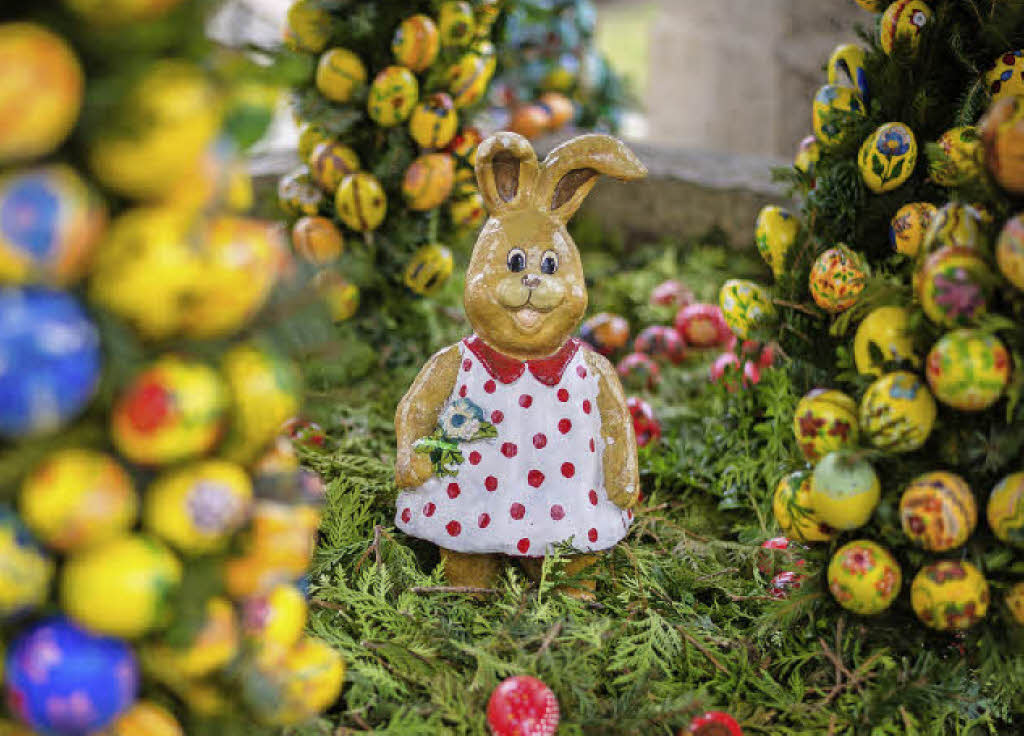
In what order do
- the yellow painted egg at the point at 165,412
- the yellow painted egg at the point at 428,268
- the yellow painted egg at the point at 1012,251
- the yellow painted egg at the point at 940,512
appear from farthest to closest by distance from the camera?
the yellow painted egg at the point at 428,268 → the yellow painted egg at the point at 940,512 → the yellow painted egg at the point at 1012,251 → the yellow painted egg at the point at 165,412

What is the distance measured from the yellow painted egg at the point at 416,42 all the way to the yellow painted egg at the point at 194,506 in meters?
1.53

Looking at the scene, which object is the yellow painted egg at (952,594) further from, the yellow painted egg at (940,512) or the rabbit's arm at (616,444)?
the rabbit's arm at (616,444)

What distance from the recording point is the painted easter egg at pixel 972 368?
112 cm

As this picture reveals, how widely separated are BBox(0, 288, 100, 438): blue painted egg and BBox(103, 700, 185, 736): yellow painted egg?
29cm

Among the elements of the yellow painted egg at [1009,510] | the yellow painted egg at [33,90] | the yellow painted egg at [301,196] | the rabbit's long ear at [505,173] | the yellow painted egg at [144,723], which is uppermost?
the yellow painted egg at [33,90]

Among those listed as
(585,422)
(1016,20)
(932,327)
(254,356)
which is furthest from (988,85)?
(254,356)

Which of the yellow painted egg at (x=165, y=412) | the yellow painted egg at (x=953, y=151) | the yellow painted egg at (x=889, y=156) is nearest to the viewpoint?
the yellow painted egg at (x=165, y=412)

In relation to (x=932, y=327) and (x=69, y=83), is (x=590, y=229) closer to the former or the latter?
(x=932, y=327)

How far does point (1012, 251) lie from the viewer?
3.51ft

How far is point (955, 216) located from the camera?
1.21 m

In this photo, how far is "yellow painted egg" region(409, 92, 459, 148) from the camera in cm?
224

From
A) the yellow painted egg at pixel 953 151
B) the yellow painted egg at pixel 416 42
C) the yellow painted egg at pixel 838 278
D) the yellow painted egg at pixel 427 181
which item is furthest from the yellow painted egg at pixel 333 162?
the yellow painted egg at pixel 953 151

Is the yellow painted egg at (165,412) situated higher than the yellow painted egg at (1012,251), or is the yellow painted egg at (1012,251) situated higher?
the yellow painted egg at (1012,251)

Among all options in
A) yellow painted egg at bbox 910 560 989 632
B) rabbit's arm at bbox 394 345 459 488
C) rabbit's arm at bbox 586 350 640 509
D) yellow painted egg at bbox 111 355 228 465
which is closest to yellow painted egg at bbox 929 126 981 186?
yellow painted egg at bbox 910 560 989 632
